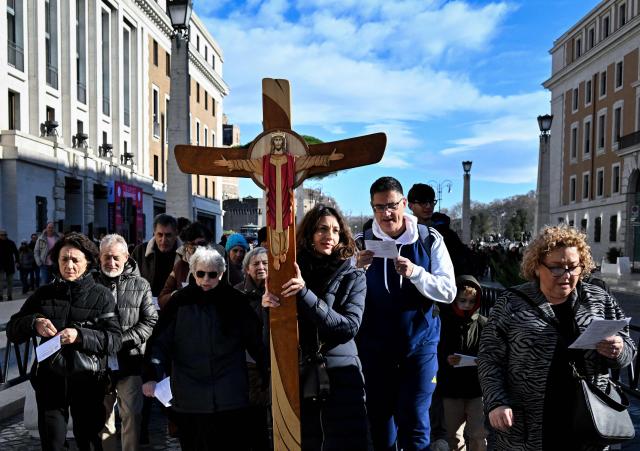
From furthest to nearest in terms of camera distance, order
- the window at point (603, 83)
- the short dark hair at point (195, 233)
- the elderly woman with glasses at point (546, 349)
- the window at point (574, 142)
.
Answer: the window at point (574, 142) < the window at point (603, 83) < the short dark hair at point (195, 233) < the elderly woman with glasses at point (546, 349)

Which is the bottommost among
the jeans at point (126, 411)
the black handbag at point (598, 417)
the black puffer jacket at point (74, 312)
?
the jeans at point (126, 411)

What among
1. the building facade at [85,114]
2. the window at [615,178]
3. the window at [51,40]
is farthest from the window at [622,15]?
the window at [51,40]

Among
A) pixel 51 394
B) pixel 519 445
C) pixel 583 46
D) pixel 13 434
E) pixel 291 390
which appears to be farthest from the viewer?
pixel 583 46

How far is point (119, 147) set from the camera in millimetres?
31062

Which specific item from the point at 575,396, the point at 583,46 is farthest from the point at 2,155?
the point at 583,46

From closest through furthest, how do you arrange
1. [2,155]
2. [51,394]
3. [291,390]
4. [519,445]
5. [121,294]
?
[519,445] → [291,390] → [51,394] → [121,294] → [2,155]

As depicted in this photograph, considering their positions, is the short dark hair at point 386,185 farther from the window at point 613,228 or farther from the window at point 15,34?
the window at point 613,228

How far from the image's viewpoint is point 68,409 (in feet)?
12.3

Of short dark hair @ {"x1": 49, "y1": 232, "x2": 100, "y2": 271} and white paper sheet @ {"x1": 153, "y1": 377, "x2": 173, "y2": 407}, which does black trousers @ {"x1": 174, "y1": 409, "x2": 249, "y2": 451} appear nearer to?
white paper sheet @ {"x1": 153, "y1": 377, "x2": 173, "y2": 407}

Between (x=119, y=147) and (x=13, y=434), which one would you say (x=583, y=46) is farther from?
(x=13, y=434)

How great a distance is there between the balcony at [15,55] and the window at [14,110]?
3.74ft

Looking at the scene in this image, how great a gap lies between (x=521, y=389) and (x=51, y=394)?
114 inches

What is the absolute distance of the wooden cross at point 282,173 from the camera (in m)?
3.01

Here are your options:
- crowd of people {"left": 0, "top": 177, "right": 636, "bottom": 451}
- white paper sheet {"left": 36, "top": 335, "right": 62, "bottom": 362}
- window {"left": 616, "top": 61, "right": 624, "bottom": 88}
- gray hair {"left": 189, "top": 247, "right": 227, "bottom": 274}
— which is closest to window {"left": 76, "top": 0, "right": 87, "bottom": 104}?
crowd of people {"left": 0, "top": 177, "right": 636, "bottom": 451}
